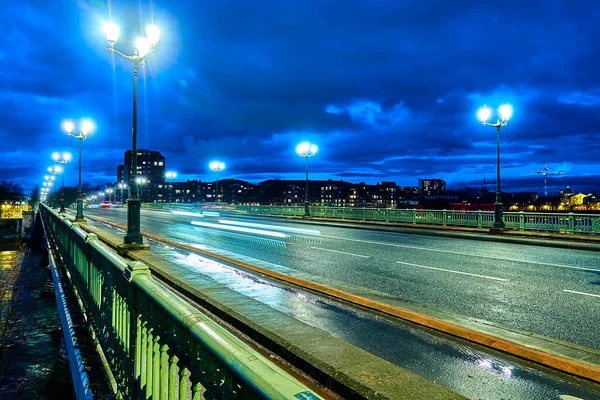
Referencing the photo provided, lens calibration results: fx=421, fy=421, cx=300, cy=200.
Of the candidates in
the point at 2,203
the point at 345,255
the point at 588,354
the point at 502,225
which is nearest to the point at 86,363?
the point at 588,354

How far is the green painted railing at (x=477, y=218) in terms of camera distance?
19.9 m

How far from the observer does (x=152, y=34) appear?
45.5 ft

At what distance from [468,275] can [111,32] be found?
46.0ft

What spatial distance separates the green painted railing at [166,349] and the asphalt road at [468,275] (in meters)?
5.07

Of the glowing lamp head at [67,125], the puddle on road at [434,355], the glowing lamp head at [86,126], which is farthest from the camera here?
the glowing lamp head at [67,125]

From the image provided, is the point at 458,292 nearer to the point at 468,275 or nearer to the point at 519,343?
the point at 468,275

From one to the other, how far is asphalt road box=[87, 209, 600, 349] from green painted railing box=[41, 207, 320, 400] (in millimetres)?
5073

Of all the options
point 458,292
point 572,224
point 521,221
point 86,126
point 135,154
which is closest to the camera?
point 458,292

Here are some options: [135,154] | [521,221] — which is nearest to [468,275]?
Answer: [135,154]

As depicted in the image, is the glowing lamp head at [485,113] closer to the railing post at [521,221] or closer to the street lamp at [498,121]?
the street lamp at [498,121]

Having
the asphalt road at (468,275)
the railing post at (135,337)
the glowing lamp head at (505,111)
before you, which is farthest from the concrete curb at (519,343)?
the glowing lamp head at (505,111)

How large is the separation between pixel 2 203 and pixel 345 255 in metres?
168

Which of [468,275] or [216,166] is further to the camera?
[216,166]

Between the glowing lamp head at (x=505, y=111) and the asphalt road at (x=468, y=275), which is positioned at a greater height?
the glowing lamp head at (x=505, y=111)
